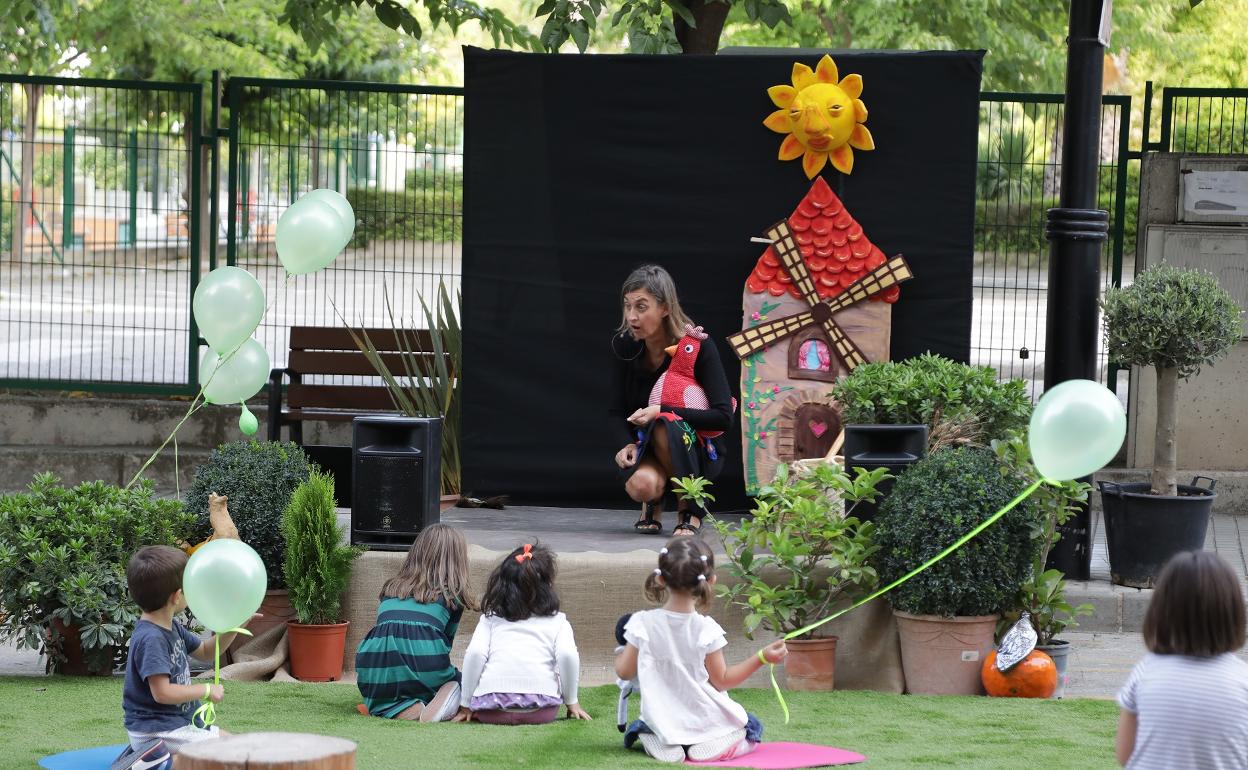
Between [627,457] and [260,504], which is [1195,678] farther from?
[260,504]

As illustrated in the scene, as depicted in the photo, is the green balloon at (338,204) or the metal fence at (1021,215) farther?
the metal fence at (1021,215)

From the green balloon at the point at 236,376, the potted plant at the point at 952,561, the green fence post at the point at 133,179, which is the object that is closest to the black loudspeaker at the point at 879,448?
the potted plant at the point at 952,561

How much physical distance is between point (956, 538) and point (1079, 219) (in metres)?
2.29

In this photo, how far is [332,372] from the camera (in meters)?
10.5

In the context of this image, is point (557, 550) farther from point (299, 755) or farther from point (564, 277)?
point (299, 755)

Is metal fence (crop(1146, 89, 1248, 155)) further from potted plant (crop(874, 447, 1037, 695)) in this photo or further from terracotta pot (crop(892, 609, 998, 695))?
terracotta pot (crop(892, 609, 998, 695))

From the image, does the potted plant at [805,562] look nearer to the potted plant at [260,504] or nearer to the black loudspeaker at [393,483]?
the black loudspeaker at [393,483]

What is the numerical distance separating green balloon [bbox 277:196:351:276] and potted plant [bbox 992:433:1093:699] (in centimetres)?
305

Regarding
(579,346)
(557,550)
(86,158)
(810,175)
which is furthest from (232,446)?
(86,158)

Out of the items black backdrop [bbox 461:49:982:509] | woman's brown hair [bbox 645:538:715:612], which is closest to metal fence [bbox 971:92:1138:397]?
black backdrop [bbox 461:49:982:509]

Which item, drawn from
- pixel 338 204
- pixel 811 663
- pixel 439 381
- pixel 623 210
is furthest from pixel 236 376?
pixel 811 663

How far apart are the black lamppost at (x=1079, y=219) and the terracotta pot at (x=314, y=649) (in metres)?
3.63

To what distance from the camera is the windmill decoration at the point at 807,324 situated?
28.1 feet

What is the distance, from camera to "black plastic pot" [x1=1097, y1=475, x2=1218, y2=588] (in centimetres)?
763
